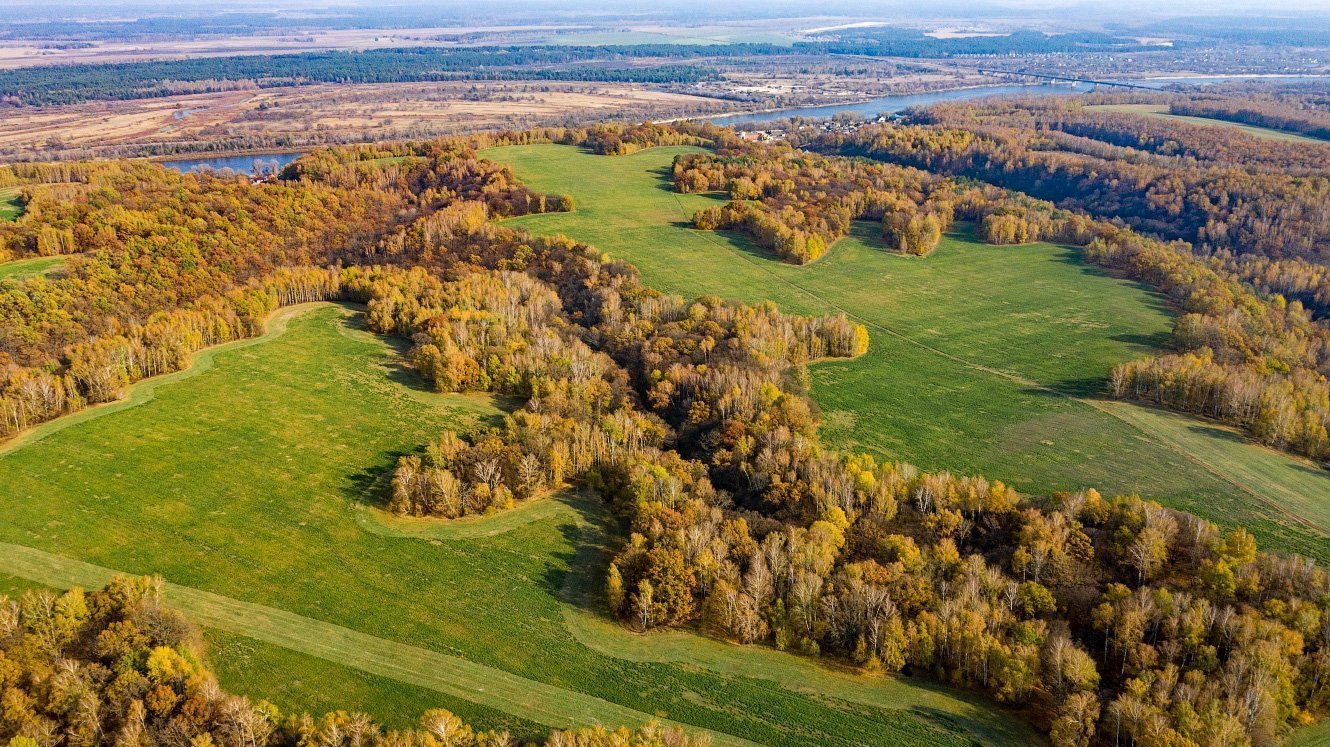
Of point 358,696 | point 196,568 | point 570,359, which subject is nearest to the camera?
point 358,696

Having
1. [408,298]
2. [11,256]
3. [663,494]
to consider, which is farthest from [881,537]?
[11,256]

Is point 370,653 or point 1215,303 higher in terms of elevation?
point 1215,303

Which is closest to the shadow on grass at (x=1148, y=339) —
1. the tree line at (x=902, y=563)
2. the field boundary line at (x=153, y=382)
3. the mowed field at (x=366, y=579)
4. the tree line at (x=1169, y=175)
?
the tree line at (x=902, y=563)

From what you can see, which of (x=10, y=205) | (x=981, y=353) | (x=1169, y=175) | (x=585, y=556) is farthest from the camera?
(x=1169, y=175)

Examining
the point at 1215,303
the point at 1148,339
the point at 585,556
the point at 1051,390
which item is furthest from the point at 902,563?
the point at 1215,303

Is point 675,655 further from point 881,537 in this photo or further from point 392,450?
point 392,450

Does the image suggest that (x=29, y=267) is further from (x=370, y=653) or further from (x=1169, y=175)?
(x=1169, y=175)
